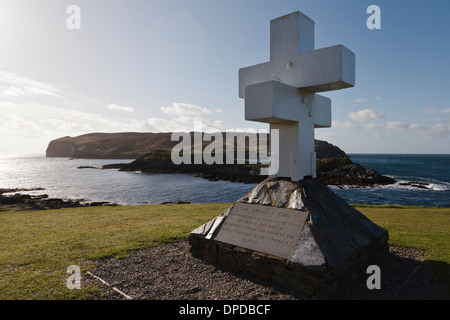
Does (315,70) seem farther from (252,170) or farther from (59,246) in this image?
(252,170)

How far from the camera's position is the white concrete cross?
4891mm

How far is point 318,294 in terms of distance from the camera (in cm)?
→ 391

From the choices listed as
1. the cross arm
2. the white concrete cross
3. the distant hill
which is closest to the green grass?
the white concrete cross

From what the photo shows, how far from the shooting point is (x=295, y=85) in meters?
5.36

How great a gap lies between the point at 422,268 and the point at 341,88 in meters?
3.80

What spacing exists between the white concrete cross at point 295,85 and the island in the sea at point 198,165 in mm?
32841

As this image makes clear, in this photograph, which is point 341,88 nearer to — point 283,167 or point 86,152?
point 283,167

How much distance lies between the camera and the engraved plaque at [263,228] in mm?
4504

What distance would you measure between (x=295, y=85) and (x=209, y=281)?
13.1ft

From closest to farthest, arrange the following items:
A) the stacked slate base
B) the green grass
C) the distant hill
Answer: the stacked slate base
the green grass
the distant hill

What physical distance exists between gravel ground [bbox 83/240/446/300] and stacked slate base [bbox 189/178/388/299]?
190mm

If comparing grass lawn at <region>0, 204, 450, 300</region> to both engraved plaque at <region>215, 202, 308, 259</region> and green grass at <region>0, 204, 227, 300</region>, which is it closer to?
green grass at <region>0, 204, 227, 300</region>

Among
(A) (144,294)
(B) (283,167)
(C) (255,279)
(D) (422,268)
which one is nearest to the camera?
(A) (144,294)

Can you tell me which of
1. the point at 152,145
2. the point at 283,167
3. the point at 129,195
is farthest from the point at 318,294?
the point at 152,145
